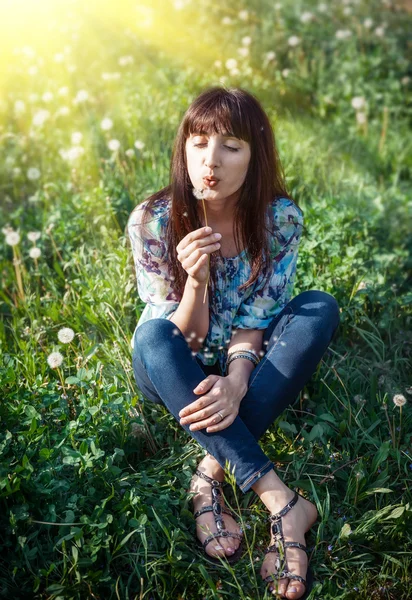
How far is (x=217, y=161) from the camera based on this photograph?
200 centimetres

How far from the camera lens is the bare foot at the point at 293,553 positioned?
175 centimetres

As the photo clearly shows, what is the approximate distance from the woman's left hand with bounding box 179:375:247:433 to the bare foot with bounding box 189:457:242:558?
0.64 feet

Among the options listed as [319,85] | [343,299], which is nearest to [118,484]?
[343,299]

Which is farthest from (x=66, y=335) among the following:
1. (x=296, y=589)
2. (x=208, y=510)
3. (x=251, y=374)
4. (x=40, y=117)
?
(x=40, y=117)

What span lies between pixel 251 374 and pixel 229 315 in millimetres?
272

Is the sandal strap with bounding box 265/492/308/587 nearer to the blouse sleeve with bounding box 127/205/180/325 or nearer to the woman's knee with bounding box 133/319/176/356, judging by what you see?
the woman's knee with bounding box 133/319/176/356

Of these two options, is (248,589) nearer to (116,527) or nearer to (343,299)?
(116,527)

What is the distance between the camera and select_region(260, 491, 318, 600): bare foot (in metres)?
1.75

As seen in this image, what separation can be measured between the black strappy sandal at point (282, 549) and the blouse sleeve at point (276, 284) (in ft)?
2.01

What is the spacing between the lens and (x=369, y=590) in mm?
1789

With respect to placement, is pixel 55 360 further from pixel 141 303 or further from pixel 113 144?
pixel 113 144

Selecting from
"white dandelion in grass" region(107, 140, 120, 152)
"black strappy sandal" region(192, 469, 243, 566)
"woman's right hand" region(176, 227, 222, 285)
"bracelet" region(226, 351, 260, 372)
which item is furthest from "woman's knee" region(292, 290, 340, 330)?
"white dandelion in grass" region(107, 140, 120, 152)

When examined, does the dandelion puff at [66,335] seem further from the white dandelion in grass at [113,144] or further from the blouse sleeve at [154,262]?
the white dandelion in grass at [113,144]

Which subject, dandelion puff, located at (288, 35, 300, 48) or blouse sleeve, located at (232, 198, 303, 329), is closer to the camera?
blouse sleeve, located at (232, 198, 303, 329)
